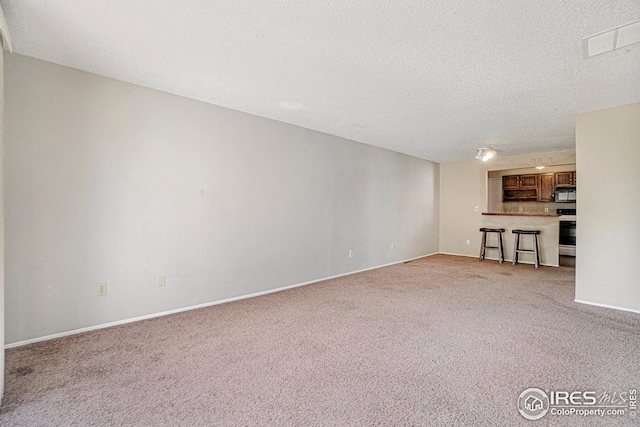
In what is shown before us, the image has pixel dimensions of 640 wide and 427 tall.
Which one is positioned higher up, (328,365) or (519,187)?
(519,187)

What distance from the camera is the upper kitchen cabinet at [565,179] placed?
6.91 meters

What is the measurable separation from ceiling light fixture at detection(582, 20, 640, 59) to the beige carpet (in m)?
2.36

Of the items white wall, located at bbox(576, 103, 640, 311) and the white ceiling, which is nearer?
the white ceiling

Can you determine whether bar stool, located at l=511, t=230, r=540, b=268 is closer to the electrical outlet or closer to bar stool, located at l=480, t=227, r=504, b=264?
bar stool, located at l=480, t=227, r=504, b=264

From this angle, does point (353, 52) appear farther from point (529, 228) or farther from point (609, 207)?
point (529, 228)

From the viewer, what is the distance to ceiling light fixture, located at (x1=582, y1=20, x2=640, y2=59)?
6.70 feet

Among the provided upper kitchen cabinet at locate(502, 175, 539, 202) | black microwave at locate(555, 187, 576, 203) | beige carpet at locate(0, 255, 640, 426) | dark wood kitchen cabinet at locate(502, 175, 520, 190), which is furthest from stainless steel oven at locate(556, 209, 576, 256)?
beige carpet at locate(0, 255, 640, 426)

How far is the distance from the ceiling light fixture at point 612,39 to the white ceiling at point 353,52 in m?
0.08

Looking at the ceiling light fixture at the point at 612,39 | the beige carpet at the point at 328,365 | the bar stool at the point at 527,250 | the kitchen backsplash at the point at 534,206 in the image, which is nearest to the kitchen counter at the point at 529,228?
the bar stool at the point at 527,250

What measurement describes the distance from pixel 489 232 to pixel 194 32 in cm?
687

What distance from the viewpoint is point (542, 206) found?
7.60 m

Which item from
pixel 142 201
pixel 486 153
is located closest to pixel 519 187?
pixel 486 153

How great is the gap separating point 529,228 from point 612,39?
5029 mm

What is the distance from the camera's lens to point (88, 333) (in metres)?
2.70
